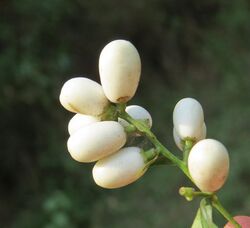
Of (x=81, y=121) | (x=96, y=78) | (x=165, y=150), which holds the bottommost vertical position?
(x=165, y=150)

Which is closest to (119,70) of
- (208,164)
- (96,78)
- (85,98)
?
(85,98)

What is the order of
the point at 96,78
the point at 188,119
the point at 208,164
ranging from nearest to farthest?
the point at 208,164
the point at 188,119
the point at 96,78

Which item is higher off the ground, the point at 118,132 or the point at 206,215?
the point at 118,132

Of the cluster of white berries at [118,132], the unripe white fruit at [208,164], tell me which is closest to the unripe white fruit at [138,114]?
the cluster of white berries at [118,132]

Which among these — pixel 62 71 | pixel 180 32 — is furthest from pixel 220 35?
pixel 62 71

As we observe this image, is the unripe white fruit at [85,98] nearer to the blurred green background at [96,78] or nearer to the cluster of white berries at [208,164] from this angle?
the cluster of white berries at [208,164]

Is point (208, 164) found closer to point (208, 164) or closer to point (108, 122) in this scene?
point (208, 164)

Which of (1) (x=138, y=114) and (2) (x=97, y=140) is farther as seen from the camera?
(1) (x=138, y=114)

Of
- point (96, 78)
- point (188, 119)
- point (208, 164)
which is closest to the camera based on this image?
point (208, 164)
